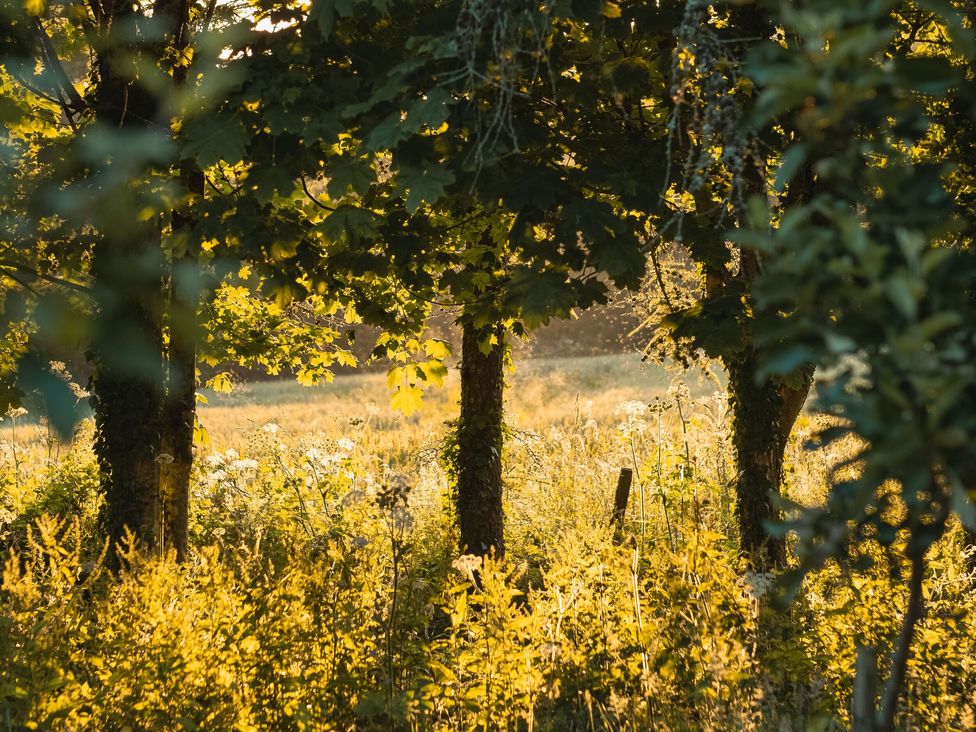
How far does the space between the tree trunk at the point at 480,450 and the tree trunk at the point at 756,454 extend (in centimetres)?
203

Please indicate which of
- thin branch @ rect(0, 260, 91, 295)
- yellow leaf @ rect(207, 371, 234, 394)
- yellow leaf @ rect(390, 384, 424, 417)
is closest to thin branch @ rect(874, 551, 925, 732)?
thin branch @ rect(0, 260, 91, 295)

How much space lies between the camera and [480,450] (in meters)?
7.39

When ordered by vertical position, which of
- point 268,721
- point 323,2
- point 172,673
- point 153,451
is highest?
point 323,2

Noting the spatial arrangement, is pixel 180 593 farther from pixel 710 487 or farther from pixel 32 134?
pixel 710 487

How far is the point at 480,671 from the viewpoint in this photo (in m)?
3.52

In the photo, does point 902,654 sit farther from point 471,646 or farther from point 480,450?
point 480,450

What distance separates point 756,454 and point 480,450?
2.29 metres

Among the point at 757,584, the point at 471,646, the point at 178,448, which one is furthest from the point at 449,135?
the point at 178,448

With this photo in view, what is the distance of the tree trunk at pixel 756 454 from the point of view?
6055 mm

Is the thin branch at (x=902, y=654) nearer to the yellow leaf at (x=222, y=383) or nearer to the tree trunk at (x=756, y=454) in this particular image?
the tree trunk at (x=756, y=454)

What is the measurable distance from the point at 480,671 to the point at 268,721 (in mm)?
857

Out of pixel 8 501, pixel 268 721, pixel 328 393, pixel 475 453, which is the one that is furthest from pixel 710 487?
pixel 328 393

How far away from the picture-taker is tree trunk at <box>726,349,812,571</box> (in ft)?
19.9

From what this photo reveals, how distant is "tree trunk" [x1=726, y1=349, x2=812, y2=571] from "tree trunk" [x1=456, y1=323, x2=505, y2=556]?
203 cm
